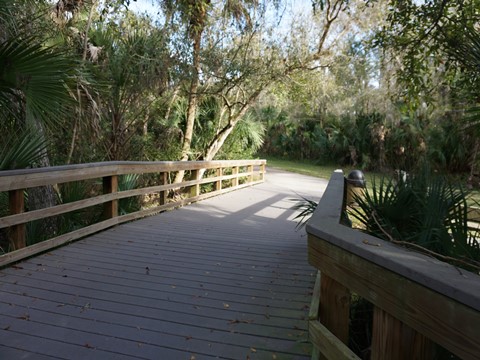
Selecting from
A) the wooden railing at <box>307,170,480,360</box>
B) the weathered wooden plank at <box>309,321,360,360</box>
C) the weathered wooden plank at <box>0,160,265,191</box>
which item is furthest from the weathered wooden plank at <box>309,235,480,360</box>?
the weathered wooden plank at <box>0,160,265,191</box>

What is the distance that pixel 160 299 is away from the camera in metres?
3.58

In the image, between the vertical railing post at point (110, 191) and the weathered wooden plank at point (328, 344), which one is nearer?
the weathered wooden plank at point (328, 344)

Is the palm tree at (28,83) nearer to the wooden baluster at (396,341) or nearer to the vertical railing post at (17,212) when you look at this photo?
the vertical railing post at (17,212)

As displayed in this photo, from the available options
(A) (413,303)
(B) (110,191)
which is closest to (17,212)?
(B) (110,191)

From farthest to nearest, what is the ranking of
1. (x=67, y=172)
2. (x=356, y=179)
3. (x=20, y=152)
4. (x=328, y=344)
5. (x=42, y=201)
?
(x=356, y=179) → (x=42, y=201) → (x=67, y=172) → (x=20, y=152) → (x=328, y=344)

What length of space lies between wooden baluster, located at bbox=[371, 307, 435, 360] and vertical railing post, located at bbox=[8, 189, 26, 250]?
386cm

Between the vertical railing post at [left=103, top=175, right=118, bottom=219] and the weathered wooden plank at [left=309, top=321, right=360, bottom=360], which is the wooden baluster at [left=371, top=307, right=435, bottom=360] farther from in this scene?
the vertical railing post at [left=103, top=175, right=118, bottom=219]

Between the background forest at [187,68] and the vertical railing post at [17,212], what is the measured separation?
540 millimetres

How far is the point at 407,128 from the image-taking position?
2188 centimetres

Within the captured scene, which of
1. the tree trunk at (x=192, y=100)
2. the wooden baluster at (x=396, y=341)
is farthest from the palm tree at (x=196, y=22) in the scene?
the wooden baluster at (x=396, y=341)

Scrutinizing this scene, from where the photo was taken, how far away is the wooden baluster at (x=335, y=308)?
2.14m

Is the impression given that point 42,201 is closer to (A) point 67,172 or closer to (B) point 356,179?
(A) point 67,172

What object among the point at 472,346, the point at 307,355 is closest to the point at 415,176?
the point at 307,355

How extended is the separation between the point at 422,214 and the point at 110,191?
4.31m
